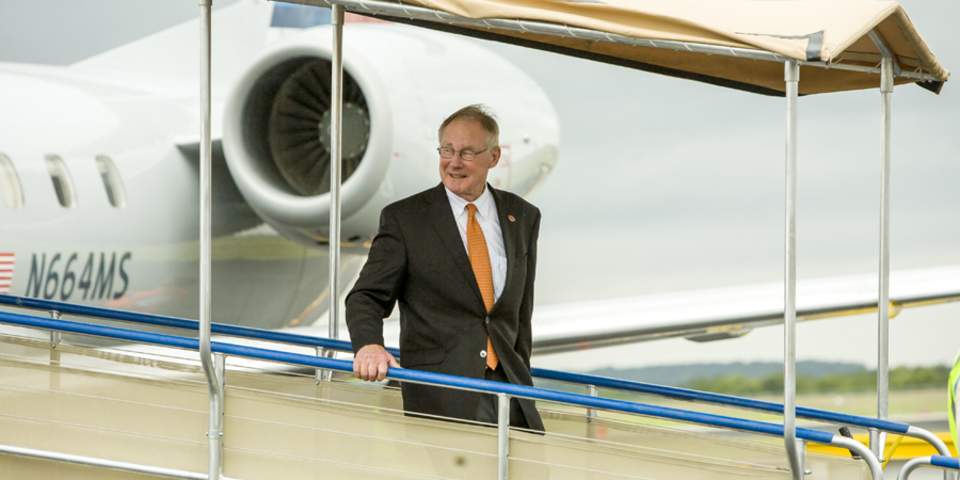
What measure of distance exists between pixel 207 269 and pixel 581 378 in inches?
59.0

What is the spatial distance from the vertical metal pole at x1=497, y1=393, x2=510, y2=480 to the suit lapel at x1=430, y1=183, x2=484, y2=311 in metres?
0.38

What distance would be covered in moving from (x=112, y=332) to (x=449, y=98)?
708 cm

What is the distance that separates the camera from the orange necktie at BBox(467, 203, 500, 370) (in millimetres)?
3949

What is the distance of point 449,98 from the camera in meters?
10.8

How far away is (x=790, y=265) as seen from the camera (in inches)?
133

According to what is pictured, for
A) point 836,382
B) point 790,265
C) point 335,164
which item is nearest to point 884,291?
point 790,265

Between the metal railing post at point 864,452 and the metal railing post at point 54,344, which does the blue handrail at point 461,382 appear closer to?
the metal railing post at point 864,452

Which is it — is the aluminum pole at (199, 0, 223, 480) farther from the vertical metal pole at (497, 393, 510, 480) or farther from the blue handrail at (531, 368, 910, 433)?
the blue handrail at (531, 368, 910, 433)

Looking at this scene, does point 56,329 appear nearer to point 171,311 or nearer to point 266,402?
point 266,402

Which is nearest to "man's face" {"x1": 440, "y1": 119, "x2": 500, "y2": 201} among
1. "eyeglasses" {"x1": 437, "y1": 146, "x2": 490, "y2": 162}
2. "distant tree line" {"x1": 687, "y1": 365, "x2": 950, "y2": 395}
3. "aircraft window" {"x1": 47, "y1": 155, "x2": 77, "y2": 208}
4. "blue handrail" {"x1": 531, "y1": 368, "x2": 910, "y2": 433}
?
"eyeglasses" {"x1": 437, "y1": 146, "x2": 490, "y2": 162}

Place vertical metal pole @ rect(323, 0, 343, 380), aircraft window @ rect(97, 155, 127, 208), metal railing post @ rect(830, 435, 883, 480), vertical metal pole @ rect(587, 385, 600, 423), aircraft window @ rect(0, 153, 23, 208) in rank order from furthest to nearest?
aircraft window @ rect(97, 155, 127, 208) → aircraft window @ rect(0, 153, 23, 208) → vertical metal pole @ rect(323, 0, 343, 380) → vertical metal pole @ rect(587, 385, 600, 423) → metal railing post @ rect(830, 435, 883, 480)

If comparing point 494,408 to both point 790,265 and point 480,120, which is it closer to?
point 480,120

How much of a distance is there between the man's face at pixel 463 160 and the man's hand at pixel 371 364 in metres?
0.56

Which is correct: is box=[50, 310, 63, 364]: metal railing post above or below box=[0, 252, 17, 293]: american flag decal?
below
